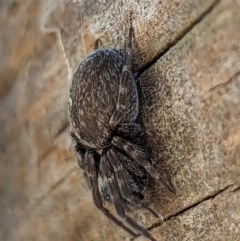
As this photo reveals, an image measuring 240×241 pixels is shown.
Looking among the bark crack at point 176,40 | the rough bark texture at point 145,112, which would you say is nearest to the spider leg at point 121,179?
the rough bark texture at point 145,112

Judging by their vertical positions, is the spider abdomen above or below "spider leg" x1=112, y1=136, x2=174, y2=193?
above

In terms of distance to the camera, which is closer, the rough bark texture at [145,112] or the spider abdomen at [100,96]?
the rough bark texture at [145,112]

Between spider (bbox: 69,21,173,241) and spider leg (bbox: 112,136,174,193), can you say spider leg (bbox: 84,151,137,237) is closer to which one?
spider (bbox: 69,21,173,241)

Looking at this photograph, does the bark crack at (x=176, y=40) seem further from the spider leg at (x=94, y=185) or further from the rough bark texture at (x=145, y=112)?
the spider leg at (x=94, y=185)

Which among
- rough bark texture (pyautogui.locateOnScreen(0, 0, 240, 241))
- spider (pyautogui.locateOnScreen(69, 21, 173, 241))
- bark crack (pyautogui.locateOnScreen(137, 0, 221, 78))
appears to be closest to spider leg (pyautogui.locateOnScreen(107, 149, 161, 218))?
spider (pyautogui.locateOnScreen(69, 21, 173, 241))

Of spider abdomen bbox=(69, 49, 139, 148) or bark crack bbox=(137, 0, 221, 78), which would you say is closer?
bark crack bbox=(137, 0, 221, 78)

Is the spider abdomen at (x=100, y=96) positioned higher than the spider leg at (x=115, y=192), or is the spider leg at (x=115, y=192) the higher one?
the spider abdomen at (x=100, y=96)

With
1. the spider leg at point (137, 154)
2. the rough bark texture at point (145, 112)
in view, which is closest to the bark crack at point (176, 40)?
the rough bark texture at point (145, 112)

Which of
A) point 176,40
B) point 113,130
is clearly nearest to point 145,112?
point 113,130
